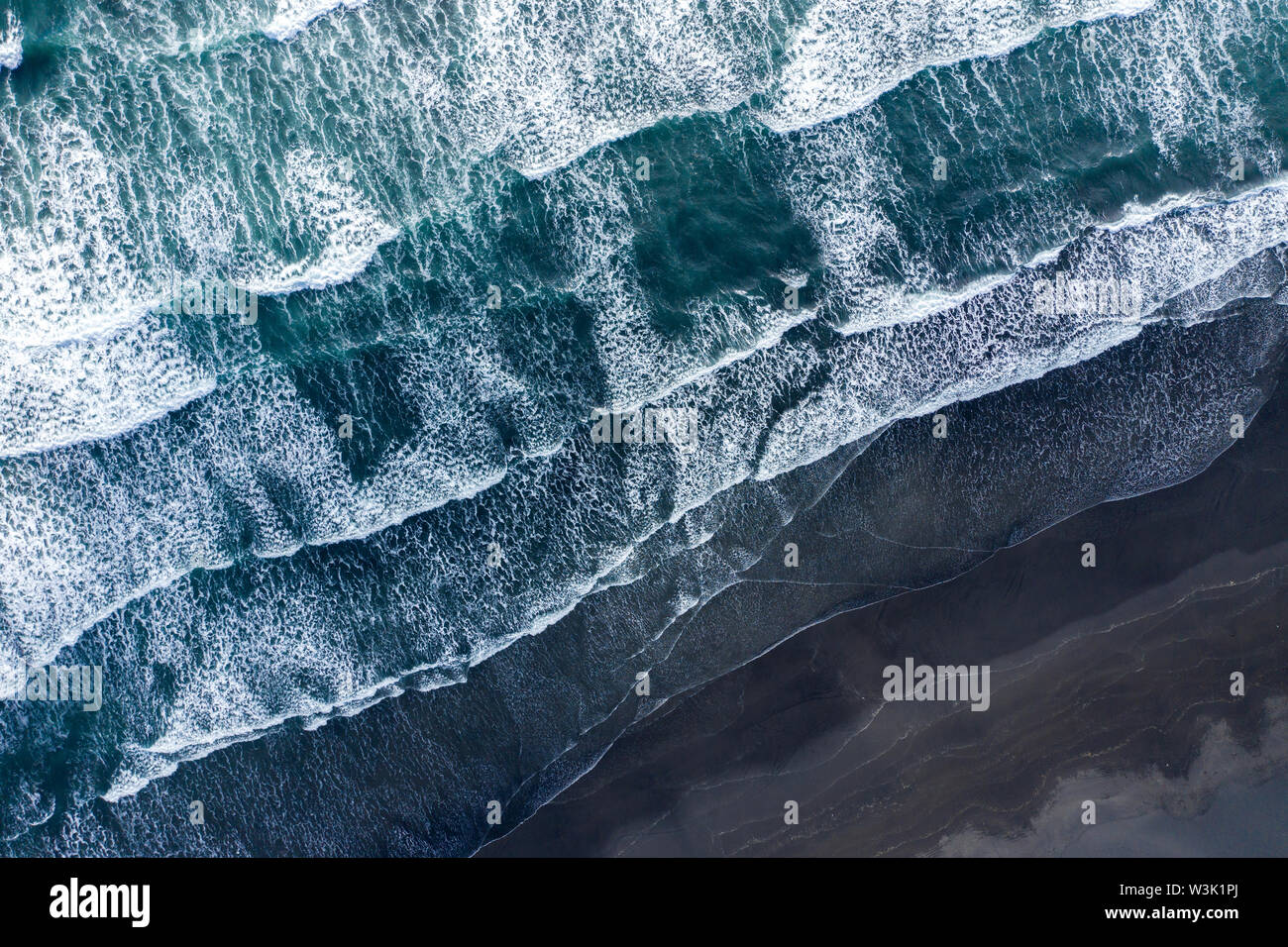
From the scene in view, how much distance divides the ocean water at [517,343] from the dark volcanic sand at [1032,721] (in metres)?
0.31

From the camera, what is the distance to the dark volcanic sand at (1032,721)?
5395 millimetres

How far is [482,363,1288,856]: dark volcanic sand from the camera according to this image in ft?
17.7

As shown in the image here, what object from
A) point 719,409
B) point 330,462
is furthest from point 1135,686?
point 330,462

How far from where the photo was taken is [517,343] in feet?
16.5

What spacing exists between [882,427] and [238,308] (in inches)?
143

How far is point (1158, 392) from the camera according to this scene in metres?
5.42

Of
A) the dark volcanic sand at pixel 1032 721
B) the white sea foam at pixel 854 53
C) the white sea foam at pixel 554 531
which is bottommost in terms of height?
the dark volcanic sand at pixel 1032 721

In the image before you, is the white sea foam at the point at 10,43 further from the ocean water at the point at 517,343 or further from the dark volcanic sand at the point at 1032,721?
the dark volcanic sand at the point at 1032,721

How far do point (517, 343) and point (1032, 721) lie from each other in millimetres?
3826
